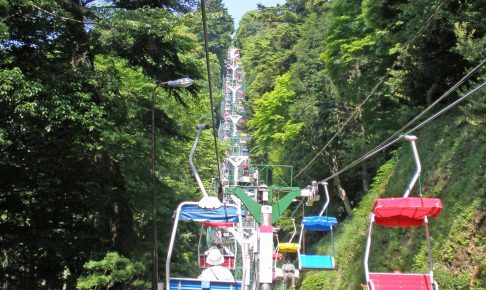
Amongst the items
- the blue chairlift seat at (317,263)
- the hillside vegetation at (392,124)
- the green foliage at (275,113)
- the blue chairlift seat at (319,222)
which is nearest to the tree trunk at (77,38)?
the hillside vegetation at (392,124)

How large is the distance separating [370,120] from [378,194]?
13.1ft

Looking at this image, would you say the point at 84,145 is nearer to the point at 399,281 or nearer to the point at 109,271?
the point at 109,271

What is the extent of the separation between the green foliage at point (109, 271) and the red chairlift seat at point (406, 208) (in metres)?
8.08

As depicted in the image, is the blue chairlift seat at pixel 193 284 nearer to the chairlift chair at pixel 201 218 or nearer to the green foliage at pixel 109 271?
the chairlift chair at pixel 201 218

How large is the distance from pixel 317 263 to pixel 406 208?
7424 millimetres

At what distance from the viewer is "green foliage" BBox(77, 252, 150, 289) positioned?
14773 mm

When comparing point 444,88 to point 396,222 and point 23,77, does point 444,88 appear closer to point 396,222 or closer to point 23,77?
point 396,222

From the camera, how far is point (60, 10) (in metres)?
15.3

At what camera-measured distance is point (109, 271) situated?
15.1 meters

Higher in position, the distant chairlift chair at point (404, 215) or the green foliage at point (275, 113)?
the green foliage at point (275, 113)

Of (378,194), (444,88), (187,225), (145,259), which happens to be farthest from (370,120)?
(145,259)

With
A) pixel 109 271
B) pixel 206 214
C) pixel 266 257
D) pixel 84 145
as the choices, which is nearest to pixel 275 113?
pixel 84 145

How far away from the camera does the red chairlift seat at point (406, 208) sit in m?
8.36

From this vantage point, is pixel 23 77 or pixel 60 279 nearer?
pixel 23 77
